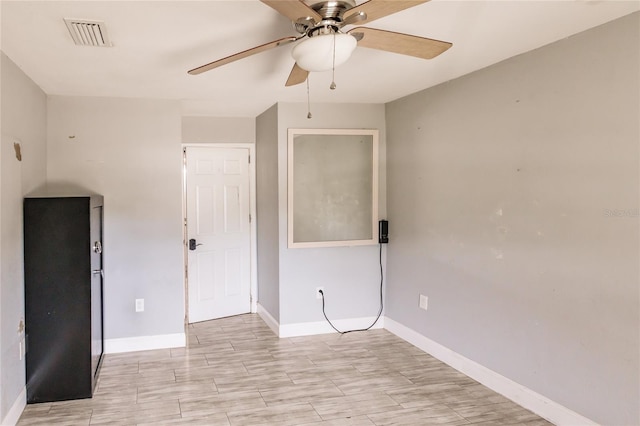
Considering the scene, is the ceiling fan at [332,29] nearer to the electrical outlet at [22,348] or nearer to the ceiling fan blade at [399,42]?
the ceiling fan blade at [399,42]

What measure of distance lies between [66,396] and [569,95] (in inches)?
146

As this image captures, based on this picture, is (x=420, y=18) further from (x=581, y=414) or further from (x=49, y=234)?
(x=49, y=234)

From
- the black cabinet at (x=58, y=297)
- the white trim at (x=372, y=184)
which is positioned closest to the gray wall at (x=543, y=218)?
the white trim at (x=372, y=184)

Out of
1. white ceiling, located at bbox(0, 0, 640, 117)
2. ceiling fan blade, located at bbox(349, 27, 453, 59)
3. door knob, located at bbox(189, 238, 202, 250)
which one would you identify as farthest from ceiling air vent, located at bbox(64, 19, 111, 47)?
door knob, located at bbox(189, 238, 202, 250)

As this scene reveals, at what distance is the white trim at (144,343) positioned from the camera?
14.0 feet

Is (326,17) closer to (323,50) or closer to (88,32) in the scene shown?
(323,50)

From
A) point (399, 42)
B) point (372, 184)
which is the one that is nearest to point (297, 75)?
point (399, 42)

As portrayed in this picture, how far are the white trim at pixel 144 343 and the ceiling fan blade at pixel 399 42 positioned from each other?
324cm

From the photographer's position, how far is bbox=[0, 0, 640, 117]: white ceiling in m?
2.26

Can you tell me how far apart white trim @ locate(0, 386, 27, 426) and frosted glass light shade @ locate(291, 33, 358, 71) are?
2.63m

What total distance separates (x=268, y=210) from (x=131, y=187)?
1.36m

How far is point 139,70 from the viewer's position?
10.8 feet

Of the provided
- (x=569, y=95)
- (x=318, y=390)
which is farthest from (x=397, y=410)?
(x=569, y=95)

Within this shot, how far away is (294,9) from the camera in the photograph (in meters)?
1.85
